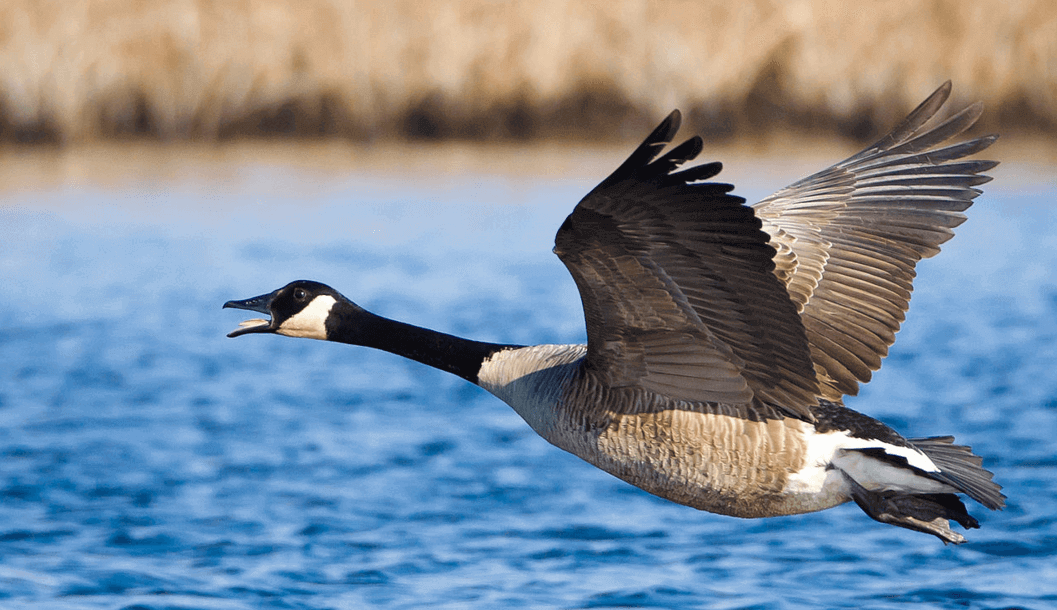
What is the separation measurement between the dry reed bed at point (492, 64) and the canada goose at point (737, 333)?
16522 mm

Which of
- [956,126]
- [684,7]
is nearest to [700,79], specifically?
[684,7]

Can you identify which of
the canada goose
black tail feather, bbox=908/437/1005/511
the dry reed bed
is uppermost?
the dry reed bed

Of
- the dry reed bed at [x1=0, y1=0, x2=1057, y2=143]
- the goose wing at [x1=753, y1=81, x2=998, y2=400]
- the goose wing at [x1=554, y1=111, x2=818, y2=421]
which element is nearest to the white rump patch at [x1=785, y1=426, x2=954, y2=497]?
the goose wing at [x1=554, y1=111, x2=818, y2=421]

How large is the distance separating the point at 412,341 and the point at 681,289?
1.75 meters

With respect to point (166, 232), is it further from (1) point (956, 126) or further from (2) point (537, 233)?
(1) point (956, 126)

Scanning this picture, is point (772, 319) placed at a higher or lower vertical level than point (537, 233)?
lower

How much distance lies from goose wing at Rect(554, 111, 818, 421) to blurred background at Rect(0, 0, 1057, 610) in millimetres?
1787

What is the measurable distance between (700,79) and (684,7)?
1.83m

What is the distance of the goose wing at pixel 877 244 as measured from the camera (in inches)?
215

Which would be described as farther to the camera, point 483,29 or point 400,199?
point 483,29

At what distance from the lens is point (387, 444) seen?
→ 30.7 ft

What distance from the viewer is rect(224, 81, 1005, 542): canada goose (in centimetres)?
420

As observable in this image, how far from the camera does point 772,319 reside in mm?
4500

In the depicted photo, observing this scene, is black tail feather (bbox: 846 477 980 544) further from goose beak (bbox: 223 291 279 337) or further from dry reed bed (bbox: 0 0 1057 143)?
dry reed bed (bbox: 0 0 1057 143)
